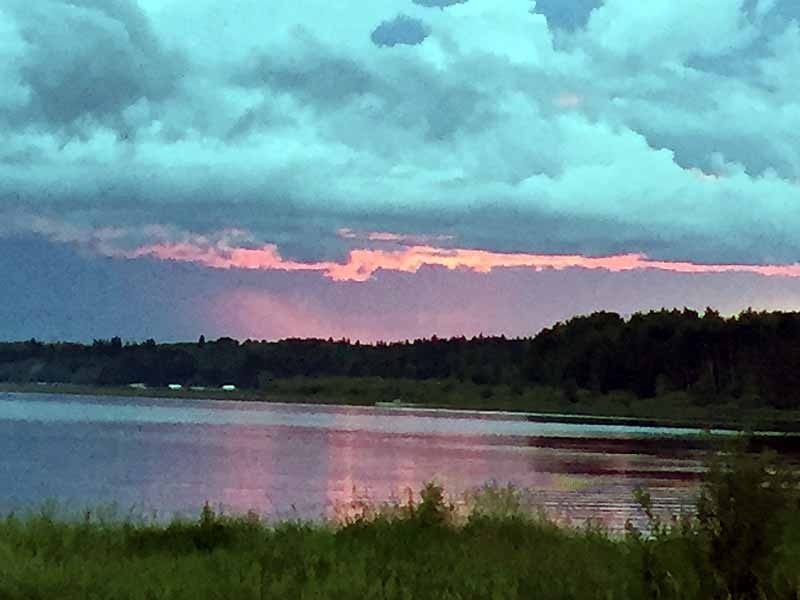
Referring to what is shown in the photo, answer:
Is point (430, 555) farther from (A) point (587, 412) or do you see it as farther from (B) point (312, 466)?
(A) point (587, 412)

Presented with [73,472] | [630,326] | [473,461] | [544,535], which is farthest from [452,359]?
[544,535]

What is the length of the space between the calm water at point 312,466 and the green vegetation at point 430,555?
12.8 metres

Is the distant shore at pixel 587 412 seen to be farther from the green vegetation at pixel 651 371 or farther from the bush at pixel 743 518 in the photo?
the bush at pixel 743 518

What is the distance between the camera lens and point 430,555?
17.6 meters

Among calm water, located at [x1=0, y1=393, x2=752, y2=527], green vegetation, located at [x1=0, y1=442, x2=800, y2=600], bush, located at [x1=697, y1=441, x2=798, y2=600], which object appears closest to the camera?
bush, located at [x1=697, y1=441, x2=798, y2=600]

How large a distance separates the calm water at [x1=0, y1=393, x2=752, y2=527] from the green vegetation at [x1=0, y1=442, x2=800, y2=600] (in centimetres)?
1277

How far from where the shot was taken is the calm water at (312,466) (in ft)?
128

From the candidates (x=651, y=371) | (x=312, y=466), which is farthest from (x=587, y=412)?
(x=312, y=466)

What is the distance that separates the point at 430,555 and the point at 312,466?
38.5 meters

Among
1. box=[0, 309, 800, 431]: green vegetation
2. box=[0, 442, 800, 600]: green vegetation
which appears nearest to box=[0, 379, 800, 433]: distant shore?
box=[0, 309, 800, 431]: green vegetation

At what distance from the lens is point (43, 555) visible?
53.8 ft

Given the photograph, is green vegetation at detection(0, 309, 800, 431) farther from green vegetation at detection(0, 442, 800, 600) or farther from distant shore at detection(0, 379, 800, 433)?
green vegetation at detection(0, 442, 800, 600)

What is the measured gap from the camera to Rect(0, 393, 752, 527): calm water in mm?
39125

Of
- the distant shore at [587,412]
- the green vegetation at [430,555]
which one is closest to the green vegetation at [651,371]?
the distant shore at [587,412]
